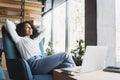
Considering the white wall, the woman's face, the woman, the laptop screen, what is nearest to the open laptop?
the laptop screen

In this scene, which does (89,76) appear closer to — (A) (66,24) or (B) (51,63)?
(B) (51,63)

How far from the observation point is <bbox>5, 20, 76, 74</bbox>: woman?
Answer: 2.22m

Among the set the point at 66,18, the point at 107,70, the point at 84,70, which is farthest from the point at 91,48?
the point at 66,18

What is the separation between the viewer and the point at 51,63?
2.23 metres

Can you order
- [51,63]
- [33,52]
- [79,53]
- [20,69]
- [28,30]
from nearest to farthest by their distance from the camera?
1. [20,69]
2. [51,63]
3. [33,52]
4. [28,30]
5. [79,53]

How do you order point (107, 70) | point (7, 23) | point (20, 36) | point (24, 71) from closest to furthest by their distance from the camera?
point (107, 70) < point (24, 71) < point (7, 23) < point (20, 36)

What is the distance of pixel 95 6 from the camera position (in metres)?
2.79

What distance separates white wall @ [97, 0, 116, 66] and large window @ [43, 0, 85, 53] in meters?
0.69

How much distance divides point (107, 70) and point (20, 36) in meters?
1.56

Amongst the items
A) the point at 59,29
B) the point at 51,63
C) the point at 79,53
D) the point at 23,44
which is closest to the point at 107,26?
the point at 79,53

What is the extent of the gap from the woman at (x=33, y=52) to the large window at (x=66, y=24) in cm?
118

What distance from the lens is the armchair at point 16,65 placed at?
2.02 meters

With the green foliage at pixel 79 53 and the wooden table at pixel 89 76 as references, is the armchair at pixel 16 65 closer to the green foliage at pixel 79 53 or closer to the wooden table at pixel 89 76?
the wooden table at pixel 89 76

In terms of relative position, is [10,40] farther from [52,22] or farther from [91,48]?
[52,22]
